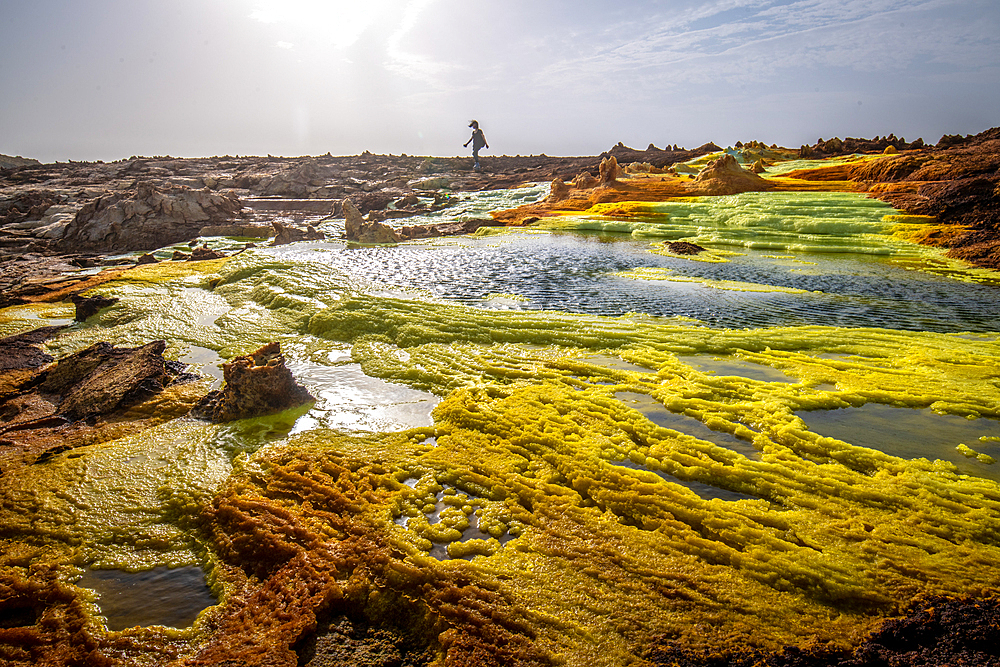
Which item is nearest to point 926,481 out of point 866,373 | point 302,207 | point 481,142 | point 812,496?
point 812,496

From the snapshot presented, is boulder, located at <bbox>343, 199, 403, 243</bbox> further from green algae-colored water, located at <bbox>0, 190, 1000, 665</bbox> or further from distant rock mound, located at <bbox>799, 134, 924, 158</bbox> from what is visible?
distant rock mound, located at <bbox>799, 134, 924, 158</bbox>

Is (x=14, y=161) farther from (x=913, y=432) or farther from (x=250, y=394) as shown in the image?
(x=913, y=432)

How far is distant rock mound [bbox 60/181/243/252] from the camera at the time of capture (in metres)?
25.0

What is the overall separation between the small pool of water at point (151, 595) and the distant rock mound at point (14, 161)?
80435mm

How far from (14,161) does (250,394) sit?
83.7 m

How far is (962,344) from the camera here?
8805mm

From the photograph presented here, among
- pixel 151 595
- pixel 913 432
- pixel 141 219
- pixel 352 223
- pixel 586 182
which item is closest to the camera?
pixel 151 595

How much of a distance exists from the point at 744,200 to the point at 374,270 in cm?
2057

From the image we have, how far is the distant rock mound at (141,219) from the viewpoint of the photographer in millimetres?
25031

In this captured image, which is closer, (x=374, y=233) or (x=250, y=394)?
(x=250, y=394)

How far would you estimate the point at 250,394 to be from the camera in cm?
695

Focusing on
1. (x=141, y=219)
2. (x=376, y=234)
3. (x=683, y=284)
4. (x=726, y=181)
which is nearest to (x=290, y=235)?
(x=376, y=234)

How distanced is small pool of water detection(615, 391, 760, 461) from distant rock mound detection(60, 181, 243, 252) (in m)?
28.0

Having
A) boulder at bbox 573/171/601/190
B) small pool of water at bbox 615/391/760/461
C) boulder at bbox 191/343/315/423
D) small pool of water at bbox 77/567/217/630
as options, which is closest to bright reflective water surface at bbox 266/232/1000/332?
small pool of water at bbox 615/391/760/461
